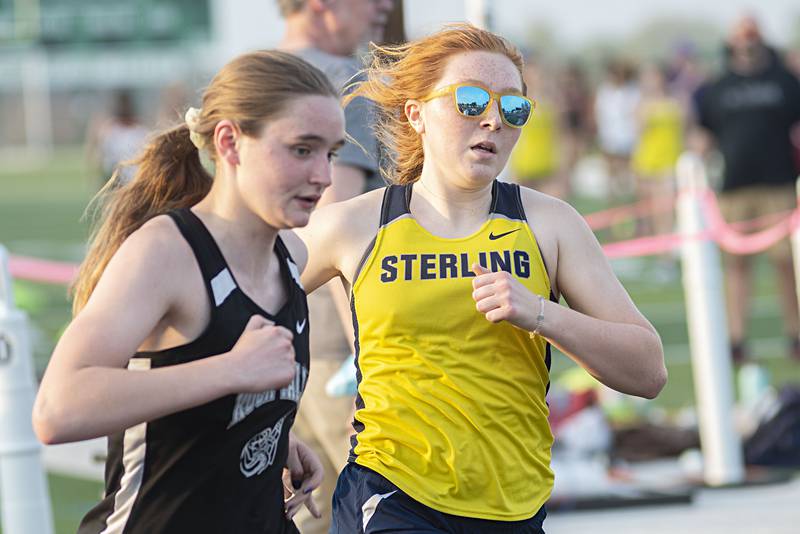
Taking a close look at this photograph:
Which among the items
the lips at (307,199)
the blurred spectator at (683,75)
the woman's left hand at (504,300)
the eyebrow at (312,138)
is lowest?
the woman's left hand at (504,300)

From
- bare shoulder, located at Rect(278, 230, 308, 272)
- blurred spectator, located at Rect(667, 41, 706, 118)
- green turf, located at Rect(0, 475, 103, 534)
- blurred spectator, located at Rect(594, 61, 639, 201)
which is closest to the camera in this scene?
bare shoulder, located at Rect(278, 230, 308, 272)

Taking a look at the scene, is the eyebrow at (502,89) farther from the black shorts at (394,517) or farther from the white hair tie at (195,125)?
the black shorts at (394,517)

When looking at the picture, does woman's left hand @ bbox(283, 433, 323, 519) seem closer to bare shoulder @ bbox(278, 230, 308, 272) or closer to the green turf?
bare shoulder @ bbox(278, 230, 308, 272)

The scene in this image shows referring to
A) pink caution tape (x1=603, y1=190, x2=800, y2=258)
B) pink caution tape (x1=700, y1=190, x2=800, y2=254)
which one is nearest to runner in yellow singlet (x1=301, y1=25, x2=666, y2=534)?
pink caution tape (x1=603, y1=190, x2=800, y2=258)

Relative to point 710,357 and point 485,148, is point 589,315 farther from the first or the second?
point 710,357

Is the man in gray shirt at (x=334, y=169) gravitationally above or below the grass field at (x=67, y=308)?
above

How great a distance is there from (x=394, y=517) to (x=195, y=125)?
3.35 ft

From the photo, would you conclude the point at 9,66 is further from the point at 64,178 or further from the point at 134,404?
the point at 134,404

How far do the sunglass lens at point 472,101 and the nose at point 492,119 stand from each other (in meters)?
0.01

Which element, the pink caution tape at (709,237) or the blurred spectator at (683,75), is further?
the blurred spectator at (683,75)

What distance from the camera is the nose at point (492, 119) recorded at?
3.38 metres

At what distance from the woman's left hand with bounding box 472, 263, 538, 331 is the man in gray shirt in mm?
1128

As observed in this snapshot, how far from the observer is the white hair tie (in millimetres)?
3111

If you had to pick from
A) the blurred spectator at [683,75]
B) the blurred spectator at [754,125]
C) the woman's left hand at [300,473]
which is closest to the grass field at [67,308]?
the blurred spectator at [754,125]
